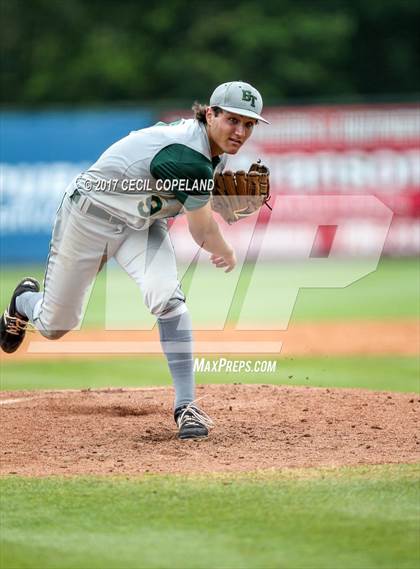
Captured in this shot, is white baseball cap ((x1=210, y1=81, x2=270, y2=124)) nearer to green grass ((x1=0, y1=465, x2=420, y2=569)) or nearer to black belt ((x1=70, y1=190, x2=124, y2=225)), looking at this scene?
black belt ((x1=70, y1=190, x2=124, y2=225))

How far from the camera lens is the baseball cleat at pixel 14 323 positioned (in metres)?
8.48

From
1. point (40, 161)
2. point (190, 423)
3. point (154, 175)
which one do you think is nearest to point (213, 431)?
point (190, 423)

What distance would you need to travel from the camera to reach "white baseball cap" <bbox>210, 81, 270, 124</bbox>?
682cm

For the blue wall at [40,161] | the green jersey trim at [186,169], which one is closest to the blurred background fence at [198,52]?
the blue wall at [40,161]

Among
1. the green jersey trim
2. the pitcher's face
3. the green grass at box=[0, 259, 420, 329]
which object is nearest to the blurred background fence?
the green grass at box=[0, 259, 420, 329]

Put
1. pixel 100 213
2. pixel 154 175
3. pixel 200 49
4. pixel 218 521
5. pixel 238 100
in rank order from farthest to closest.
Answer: pixel 200 49 < pixel 100 213 < pixel 154 175 < pixel 238 100 < pixel 218 521

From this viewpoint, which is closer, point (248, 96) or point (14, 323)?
point (248, 96)

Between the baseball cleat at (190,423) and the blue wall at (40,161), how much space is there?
15405 mm

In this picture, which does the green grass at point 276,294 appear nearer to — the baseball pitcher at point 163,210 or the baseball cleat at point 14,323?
the baseball cleat at point 14,323

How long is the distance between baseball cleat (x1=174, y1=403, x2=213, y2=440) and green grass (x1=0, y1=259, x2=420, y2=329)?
22.6 ft

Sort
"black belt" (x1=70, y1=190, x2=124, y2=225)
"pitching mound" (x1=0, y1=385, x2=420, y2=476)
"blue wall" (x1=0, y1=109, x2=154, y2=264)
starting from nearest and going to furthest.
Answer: "pitching mound" (x1=0, y1=385, x2=420, y2=476) < "black belt" (x1=70, y1=190, x2=124, y2=225) < "blue wall" (x1=0, y1=109, x2=154, y2=264)

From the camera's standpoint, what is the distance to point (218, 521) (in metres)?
5.30

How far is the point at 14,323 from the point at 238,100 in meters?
2.76

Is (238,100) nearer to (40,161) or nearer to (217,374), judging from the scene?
(217,374)
